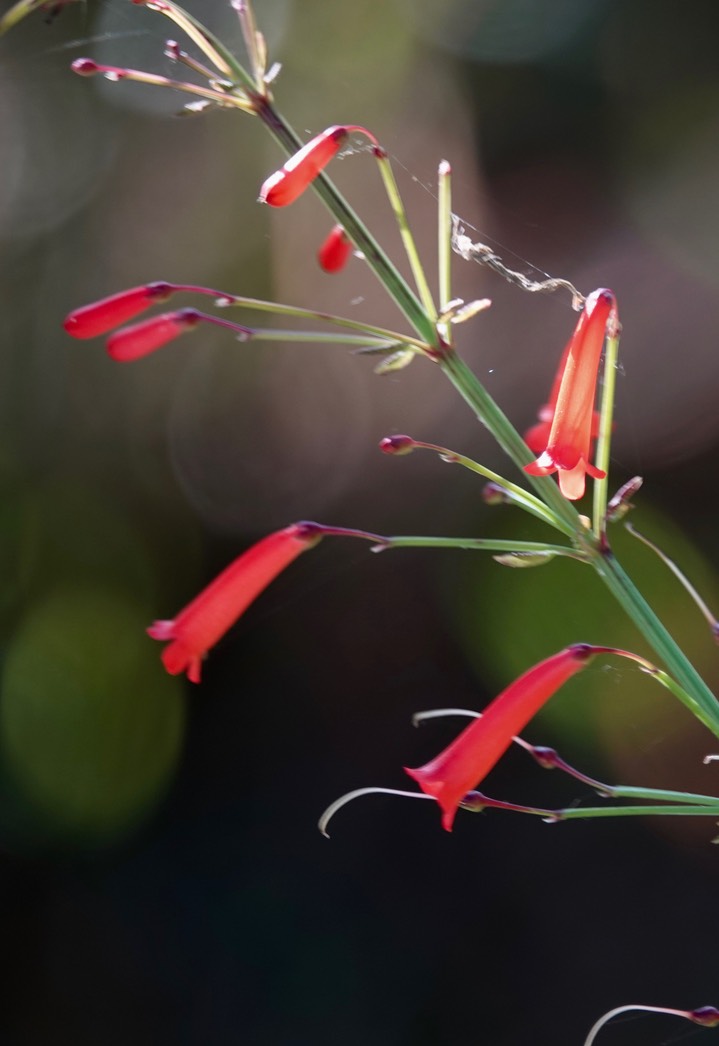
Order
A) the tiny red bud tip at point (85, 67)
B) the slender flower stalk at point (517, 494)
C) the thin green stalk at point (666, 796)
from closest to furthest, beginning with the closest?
the thin green stalk at point (666, 796)
the slender flower stalk at point (517, 494)
the tiny red bud tip at point (85, 67)

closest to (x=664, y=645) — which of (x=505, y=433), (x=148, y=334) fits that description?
(x=505, y=433)

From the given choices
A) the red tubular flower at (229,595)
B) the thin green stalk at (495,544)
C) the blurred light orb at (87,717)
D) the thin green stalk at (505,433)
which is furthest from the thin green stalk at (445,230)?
the blurred light orb at (87,717)

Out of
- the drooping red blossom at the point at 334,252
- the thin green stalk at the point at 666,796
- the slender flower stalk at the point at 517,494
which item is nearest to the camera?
the thin green stalk at the point at 666,796

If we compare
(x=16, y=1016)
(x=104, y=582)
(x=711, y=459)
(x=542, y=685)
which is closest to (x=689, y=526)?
(x=711, y=459)

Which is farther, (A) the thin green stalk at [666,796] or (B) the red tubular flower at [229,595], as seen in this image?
(B) the red tubular flower at [229,595]

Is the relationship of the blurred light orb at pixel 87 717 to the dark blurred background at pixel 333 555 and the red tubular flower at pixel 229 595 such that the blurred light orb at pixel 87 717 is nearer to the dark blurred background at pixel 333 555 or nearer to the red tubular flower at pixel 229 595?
the dark blurred background at pixel 333 555

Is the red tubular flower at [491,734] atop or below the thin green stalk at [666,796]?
atop

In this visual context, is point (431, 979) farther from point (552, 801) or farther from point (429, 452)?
point (429, 452)

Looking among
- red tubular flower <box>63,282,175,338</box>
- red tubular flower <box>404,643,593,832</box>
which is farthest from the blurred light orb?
red tubular flower <box>404,643,593,832</box>
